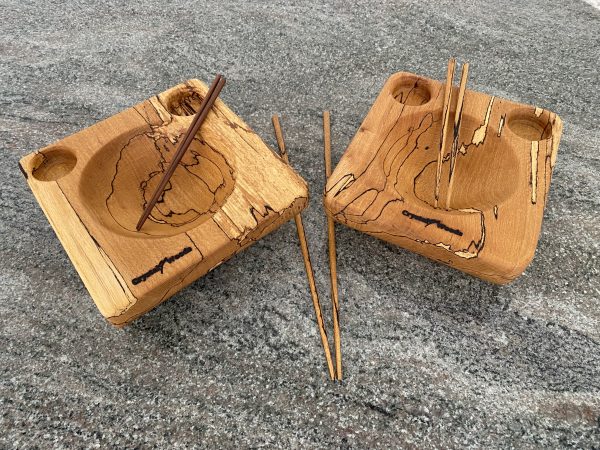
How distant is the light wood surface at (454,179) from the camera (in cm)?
88

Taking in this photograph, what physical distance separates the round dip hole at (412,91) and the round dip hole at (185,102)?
49 centimetres

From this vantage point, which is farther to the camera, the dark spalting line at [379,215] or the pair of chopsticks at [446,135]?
the pair of chopsticks at [446,135]

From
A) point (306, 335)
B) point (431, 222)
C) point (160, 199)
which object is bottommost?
point (306, 335)

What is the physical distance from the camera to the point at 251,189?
0.94 metres

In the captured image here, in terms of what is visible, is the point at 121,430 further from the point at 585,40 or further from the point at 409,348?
the point at 585,40

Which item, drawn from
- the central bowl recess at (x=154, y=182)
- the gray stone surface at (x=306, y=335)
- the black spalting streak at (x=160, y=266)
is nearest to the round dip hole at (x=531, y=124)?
the gray stone surface at (x=306, y=335)

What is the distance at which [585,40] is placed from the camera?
1.70m

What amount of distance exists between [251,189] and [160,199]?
0.28 m

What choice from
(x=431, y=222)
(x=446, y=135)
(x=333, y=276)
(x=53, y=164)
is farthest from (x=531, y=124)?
(x=53, y=164)

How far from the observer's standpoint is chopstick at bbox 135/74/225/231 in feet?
3.32

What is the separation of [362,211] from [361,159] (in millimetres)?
134

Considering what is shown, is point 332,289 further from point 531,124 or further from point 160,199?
point 531,124

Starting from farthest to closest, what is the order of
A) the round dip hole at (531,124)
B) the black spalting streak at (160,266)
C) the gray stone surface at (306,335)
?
the round dip hole at (531,124) < the gray stone surface at (306,335) < the black spalting streak at (160,266)

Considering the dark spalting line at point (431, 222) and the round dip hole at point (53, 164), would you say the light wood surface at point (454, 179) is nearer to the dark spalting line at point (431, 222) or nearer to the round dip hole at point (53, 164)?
the dark spalting line at point (431, 222)
